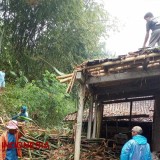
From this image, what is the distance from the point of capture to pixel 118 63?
577 cm

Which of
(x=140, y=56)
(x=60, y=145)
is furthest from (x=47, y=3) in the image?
(x=140, y=56)

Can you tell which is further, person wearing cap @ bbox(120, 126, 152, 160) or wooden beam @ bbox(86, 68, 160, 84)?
wooden beam @ bbox(86, 68, 160, 84)

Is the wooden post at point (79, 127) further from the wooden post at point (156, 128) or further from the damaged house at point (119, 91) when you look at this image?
the wooden post at point (156, 128)

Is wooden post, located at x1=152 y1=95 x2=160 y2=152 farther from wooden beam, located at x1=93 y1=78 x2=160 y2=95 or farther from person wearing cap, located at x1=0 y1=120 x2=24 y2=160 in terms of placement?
person wearing cap, located at x1=0 y1=120 x2=24 y2=160

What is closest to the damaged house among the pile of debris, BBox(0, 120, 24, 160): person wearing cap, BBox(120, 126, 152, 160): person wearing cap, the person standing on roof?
the pile of debris

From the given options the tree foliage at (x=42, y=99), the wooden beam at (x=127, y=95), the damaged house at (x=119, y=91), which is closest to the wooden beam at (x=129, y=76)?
the damaged house at (x=119, y=91)

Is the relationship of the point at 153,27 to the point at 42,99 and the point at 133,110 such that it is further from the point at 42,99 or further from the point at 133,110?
the point at 42,99

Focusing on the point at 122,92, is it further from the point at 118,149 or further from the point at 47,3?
the point at 47,3

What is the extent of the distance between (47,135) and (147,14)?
12.6 feet

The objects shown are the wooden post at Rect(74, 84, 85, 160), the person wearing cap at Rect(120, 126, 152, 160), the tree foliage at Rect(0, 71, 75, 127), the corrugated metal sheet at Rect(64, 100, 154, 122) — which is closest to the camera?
the person wearing cap at Rect(120, 126, 152, 160)

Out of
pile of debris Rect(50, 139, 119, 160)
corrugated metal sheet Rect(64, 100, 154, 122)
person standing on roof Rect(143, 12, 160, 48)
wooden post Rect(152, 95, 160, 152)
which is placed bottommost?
pile of debris Rect(50, 139, 119, 160)

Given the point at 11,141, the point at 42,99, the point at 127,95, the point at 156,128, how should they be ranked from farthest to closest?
the point at 42,99
the point at 127,95
the point at 156,128
the point at 11,141

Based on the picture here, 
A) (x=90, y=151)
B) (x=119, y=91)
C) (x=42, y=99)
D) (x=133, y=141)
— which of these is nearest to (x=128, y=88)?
(x=119, y=91)

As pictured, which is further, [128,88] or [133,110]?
[133,110]
